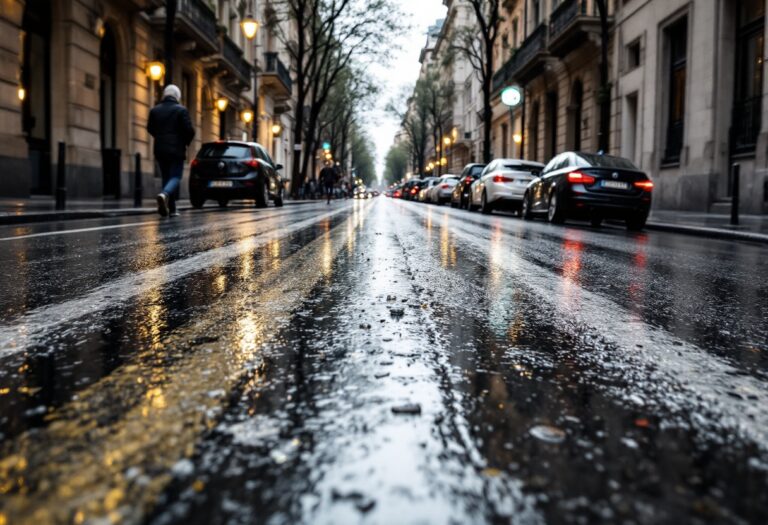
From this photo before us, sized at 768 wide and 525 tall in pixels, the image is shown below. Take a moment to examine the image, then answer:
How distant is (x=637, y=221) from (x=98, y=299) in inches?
433

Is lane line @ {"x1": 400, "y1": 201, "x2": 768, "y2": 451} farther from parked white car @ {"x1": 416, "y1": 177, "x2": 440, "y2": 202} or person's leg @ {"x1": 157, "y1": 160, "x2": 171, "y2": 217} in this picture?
parked white car @ {"x1": 416, "y1": 177, "x2": 440, "y2": 202}

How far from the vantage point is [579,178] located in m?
12.6

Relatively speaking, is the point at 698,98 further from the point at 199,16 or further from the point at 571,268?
the point at 199,16

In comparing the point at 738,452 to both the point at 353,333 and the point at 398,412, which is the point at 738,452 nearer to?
the point at 398,412

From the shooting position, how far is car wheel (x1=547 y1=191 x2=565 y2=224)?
43.3ft

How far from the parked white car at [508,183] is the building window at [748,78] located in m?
4.84

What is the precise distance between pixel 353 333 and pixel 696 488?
1.52m

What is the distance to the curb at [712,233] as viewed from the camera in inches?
358

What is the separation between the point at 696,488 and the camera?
1216 mm

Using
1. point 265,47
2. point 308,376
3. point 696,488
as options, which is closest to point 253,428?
point 308,376

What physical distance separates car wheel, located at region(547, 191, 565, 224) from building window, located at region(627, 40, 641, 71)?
39.1ft

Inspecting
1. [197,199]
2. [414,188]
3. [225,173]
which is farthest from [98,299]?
[414,188]

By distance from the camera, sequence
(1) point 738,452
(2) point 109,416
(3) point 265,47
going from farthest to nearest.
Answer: (3) point 265,47 → (2) point 109,416 → (1) point 738,452

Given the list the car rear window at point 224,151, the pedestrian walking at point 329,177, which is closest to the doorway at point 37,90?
the car rear window at point 224,151
